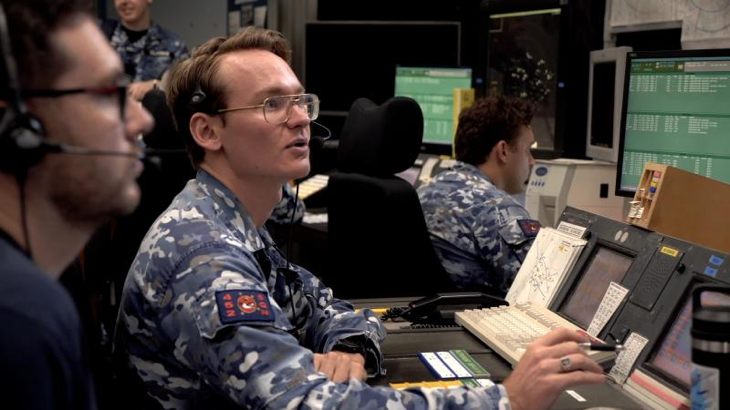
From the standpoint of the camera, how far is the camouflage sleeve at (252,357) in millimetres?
1229

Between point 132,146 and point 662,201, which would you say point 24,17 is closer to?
point 132,146

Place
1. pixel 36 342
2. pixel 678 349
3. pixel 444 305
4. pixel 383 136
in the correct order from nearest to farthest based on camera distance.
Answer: pixel 36 342
pixel 678 349
pixel 444 305
pixel 383 136

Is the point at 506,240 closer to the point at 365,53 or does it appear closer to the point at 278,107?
the point at 278,107

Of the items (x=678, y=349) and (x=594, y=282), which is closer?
(x=678, y=349)

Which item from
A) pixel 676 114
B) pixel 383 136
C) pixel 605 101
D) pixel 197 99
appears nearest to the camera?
pixel 197 99

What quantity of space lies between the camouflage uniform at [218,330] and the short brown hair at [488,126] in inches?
55.3

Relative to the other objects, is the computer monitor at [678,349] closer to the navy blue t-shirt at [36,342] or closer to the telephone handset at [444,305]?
the telephone handset at [444,305]

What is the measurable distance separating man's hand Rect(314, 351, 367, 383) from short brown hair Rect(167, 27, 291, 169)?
0.47 m

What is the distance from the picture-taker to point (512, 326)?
5.54 feet

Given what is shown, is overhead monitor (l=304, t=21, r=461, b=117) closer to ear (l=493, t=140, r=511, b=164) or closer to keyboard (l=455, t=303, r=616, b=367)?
ear (l=493, t=140, r=511, b=164)

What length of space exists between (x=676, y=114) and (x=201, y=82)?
1256 millimetres

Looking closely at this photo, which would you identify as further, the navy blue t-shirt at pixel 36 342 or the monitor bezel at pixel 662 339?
the monitor bezel at pixel 662 339

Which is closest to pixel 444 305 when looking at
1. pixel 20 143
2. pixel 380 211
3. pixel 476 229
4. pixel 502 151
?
pixel 380 211

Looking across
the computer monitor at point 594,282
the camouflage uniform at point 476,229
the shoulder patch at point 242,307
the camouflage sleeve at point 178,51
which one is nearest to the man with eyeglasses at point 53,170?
the shoulder patch at point 242,307
